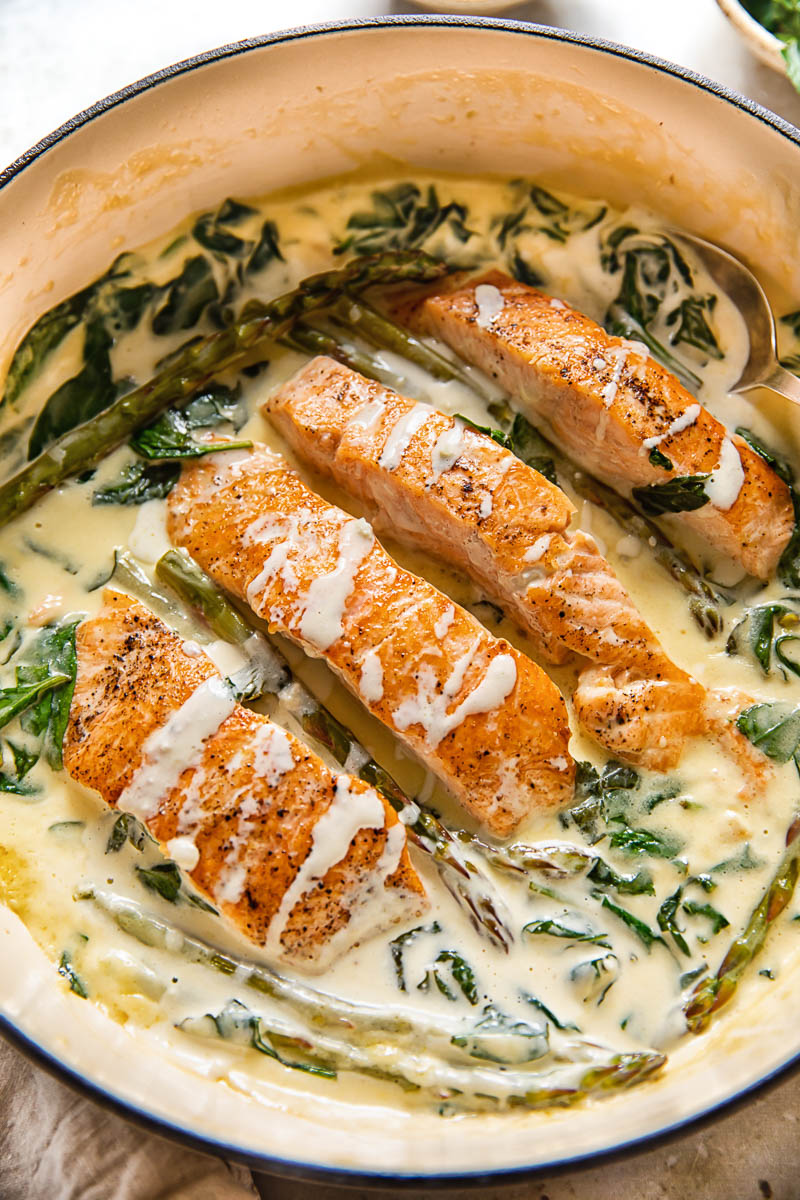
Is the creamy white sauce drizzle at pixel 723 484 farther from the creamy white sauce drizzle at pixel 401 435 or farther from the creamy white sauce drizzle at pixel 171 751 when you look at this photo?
the creamy white sauce drizzle at pixel 171 751

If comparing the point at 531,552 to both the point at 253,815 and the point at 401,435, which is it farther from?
the point at 253,815

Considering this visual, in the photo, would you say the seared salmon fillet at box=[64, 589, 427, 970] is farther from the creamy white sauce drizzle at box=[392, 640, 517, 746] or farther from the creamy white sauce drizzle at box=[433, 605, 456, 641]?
the creamy white sauce drizzle at box=[433, 605, 456, 641]

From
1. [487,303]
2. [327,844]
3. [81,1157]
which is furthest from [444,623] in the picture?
[81,1157]

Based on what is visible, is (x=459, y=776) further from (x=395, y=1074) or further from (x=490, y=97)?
(x=490, y=97)

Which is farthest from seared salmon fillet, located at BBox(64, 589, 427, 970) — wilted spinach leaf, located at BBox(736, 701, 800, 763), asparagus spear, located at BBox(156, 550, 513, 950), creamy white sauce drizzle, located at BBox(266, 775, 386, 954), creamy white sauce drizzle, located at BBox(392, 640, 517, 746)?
wilted spinach leaf, located at BBox(736, 701, 800, 763)

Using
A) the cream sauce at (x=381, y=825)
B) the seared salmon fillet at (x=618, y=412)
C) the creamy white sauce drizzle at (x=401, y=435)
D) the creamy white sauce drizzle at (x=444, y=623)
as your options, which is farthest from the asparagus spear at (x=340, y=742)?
the seared salmon fillet at (x=618, y=412)
